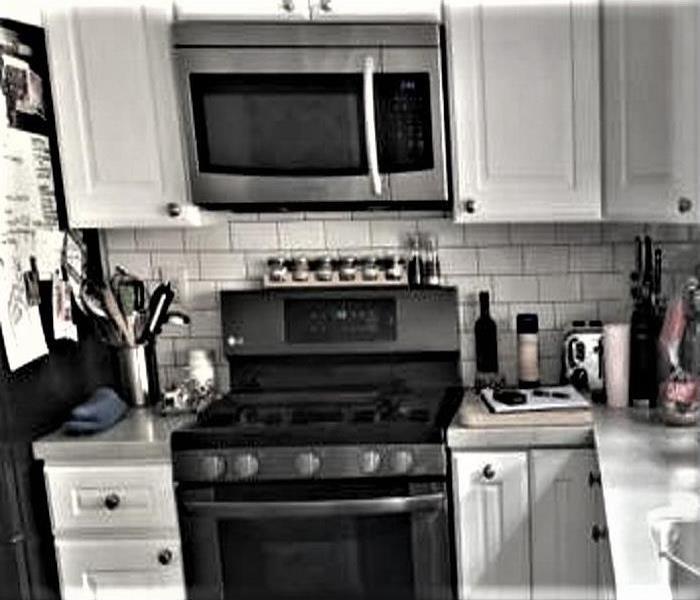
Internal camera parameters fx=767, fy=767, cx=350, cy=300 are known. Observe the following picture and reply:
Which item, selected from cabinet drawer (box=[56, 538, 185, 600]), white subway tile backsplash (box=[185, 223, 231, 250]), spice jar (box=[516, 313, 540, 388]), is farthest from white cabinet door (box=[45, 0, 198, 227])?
spice jar (box=[516, 313, 540, 388])

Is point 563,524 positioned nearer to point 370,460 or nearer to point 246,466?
point 370,460

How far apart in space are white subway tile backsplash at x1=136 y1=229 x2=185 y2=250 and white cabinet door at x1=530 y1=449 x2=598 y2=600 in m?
1.28

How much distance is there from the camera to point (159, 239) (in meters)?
2.48

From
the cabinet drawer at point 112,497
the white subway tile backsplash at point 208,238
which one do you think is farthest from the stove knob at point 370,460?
the white subway tile backsplash at point 208,238

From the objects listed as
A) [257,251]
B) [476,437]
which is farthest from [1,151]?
[476,437]

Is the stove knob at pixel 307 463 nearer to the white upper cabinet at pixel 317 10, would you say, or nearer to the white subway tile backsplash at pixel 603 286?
the white subway tile backsplash at pixel 603 286

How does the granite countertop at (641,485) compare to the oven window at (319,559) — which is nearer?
the granite countertop at (641,485)

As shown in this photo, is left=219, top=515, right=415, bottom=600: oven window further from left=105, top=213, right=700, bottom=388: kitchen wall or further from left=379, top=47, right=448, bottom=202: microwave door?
left=379, top=47, right=448, bottom=202: microwave door

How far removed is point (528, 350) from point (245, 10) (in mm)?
1273

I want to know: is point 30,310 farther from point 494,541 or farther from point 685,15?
point 685,15

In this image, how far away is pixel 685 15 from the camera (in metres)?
1.71

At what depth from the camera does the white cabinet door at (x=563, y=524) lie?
200cm

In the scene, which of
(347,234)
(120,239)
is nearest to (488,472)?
(347,234)

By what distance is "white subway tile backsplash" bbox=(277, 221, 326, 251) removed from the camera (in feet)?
8.09
